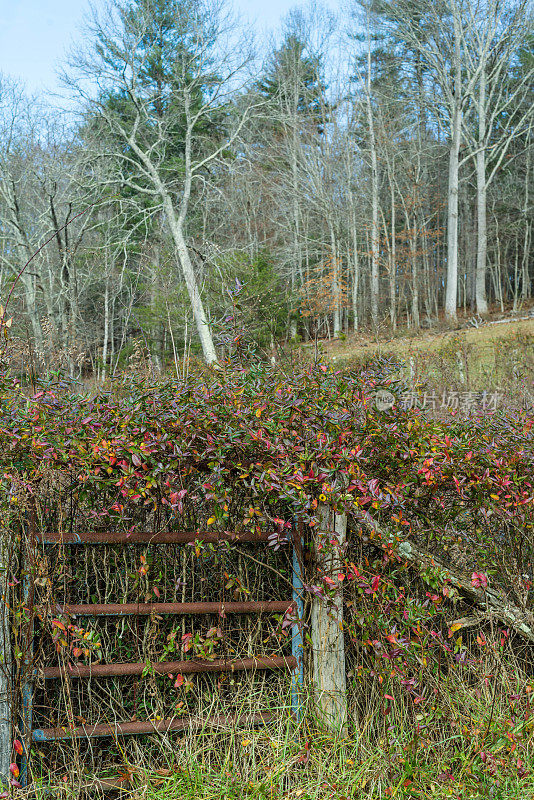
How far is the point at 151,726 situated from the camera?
99.4 inches

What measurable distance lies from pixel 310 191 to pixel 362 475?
25.7 m

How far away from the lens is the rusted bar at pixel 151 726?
2.46m

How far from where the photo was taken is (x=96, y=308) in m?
27.4

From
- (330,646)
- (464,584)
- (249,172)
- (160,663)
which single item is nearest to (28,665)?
(160,663)

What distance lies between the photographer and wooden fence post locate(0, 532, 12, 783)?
239 centimetres

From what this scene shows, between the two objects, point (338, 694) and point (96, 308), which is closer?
point (338, 694)

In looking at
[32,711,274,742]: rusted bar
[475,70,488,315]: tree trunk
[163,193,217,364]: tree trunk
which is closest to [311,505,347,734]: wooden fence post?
[32,711,274,742]: rusted bar

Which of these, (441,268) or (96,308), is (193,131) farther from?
(441,268)

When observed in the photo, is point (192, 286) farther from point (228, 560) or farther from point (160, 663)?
point (160, 663)

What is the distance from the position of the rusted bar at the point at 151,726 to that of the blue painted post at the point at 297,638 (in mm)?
126

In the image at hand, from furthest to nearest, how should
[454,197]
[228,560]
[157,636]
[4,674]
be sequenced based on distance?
[454,197], [228,560], [157,636], [4,674]

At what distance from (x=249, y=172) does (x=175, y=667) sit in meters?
19.8

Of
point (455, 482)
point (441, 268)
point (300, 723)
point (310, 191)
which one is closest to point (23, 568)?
point (300, 723)

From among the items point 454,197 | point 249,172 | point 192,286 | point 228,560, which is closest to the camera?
point 228,560
